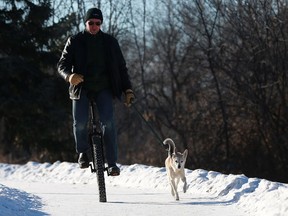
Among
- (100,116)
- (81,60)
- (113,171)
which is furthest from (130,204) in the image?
(81,60)

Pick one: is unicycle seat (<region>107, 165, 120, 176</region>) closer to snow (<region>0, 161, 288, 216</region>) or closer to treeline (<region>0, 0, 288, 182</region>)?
snow (<region>0, 161, 288, 216</region>)

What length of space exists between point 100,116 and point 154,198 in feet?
4.35

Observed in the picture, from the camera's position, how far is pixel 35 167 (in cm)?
1365

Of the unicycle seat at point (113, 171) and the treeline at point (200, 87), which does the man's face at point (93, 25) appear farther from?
the treeline at point (200, 87)

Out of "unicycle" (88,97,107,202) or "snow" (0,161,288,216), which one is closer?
"snow" (0,161,288,216)

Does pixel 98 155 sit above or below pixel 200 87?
below

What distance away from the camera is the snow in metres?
6.38

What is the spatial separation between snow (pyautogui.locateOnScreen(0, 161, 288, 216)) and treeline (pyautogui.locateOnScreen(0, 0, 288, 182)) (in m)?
10.4

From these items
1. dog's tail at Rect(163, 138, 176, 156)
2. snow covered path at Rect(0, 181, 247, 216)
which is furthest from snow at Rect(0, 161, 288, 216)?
dog's tail at Rect(163, 138, 176, 156)

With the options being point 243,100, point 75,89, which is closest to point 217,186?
point 75,89

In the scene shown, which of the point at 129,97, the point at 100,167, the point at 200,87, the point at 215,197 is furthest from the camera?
the point at 200,87

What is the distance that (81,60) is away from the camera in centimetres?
717

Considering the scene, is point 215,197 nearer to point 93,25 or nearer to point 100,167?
point 100,167

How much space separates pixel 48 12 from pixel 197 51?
6944 millimetres
